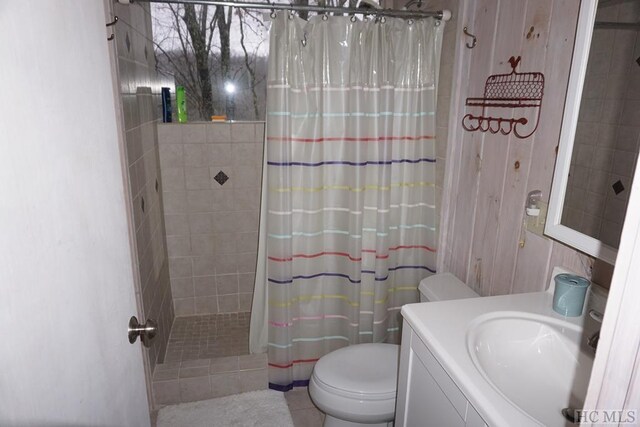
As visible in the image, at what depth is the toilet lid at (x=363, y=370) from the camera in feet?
5.56

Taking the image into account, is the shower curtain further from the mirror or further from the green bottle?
the green bottle

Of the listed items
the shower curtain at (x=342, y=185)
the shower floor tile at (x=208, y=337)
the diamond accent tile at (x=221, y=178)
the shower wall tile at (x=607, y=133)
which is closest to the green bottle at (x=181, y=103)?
the diamond accent tile at (x=221, y=178)

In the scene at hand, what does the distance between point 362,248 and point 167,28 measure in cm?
185

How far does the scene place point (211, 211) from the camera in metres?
2.76

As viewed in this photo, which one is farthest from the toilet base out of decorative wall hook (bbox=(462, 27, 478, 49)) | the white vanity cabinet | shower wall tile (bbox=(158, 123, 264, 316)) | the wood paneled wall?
decorative wall hook (bbox=(462, 27, 478, 49))

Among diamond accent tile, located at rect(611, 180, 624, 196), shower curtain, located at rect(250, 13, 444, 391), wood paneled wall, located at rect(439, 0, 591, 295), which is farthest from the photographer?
shower curtain, located at rect(250, 13, 444, 391)

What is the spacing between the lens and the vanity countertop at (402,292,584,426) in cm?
90

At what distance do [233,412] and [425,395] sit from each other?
50.4 inches

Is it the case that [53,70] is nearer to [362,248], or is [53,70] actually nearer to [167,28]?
[362,248]

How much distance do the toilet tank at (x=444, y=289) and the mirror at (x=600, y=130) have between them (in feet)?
1.85

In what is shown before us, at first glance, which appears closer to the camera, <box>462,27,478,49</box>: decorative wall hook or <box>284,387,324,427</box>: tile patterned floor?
<box>462,27,478,49</box>: decorative wall hook

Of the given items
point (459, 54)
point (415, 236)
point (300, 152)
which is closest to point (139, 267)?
point (300, 152)

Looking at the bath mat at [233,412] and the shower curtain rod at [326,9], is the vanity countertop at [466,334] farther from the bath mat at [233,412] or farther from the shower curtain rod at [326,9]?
the shower curtain rod at [326,9]

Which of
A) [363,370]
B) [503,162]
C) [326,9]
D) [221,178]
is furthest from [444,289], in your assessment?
[221,178]
